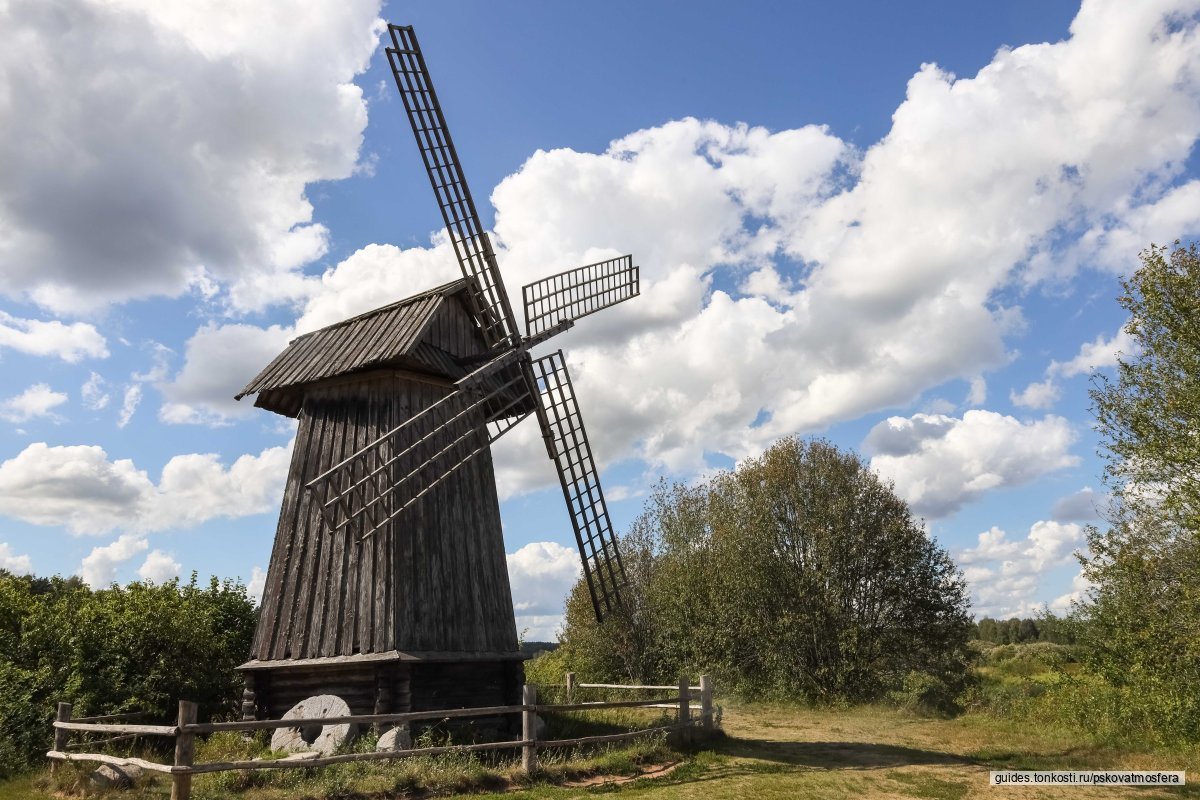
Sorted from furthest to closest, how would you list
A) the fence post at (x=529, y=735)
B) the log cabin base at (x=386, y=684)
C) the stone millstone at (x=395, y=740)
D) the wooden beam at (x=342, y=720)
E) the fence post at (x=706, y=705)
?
the fence post at (x=706, y=705) → the log cabin base at (x=386, y=684) → the fence post at (x=529, y=735) → the stone millstone at (x=395, y=740) → the wooden beam at (x=342, y=720)

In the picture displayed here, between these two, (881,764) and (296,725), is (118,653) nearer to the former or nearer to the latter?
(296,725)

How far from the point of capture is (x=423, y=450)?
15.7 metres

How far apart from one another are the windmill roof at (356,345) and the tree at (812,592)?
57.8 ft

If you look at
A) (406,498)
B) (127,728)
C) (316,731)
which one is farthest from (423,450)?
(127,728)

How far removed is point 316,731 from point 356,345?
727 centimetres

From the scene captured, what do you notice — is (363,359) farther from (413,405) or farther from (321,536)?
(321,536)

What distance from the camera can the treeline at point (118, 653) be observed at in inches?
593

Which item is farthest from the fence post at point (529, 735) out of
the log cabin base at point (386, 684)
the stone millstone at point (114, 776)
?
the stone millstone at point (114, 776)

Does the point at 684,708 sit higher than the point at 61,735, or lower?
lower

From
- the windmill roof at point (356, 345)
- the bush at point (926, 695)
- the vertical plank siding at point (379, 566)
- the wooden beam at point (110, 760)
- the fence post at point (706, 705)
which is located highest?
the windmill roof at point (356, 345)

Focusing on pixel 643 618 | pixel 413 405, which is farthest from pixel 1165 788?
pixel 643 618

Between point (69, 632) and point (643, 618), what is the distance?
73.6 ft

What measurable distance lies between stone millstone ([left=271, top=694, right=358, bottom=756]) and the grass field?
2.12 metres

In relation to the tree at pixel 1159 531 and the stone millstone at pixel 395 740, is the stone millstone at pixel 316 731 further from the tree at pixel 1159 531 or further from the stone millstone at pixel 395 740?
the tree at pixel 1159 531
